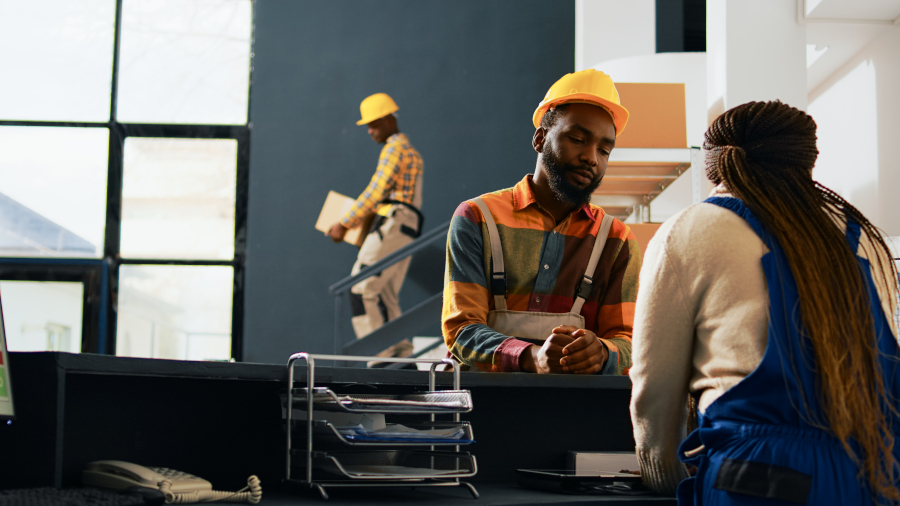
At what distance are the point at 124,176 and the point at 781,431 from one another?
21.8 ft

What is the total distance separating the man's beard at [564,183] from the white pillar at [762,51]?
153 centimetres

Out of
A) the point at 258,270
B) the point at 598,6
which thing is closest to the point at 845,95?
the point at 598,6

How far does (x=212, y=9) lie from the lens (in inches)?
272

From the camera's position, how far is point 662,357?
43.9 inches

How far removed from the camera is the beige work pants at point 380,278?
19.9ft

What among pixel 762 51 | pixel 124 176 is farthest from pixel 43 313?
pixel 762 51

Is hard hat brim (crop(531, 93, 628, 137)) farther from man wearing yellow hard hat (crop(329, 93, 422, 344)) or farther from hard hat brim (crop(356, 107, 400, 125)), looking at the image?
hard hat brim (crop(356, 107, 400, 125))

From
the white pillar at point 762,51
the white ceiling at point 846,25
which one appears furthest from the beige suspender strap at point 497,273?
the white ceiling at point 846,25

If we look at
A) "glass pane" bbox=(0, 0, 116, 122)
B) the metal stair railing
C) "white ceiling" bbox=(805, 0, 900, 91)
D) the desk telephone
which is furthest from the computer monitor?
"glass pane" bbox=(0, 0, 116, 122)

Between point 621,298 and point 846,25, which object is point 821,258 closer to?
point 621,298

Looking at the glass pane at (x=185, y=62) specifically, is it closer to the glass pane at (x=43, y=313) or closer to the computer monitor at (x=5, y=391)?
the glass pane at (x=43, y=313)

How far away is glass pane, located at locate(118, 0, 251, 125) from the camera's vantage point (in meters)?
6.79

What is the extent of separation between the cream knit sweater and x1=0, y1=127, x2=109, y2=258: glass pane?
6439 millimetres

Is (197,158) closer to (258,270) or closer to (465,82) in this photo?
(258,270)
